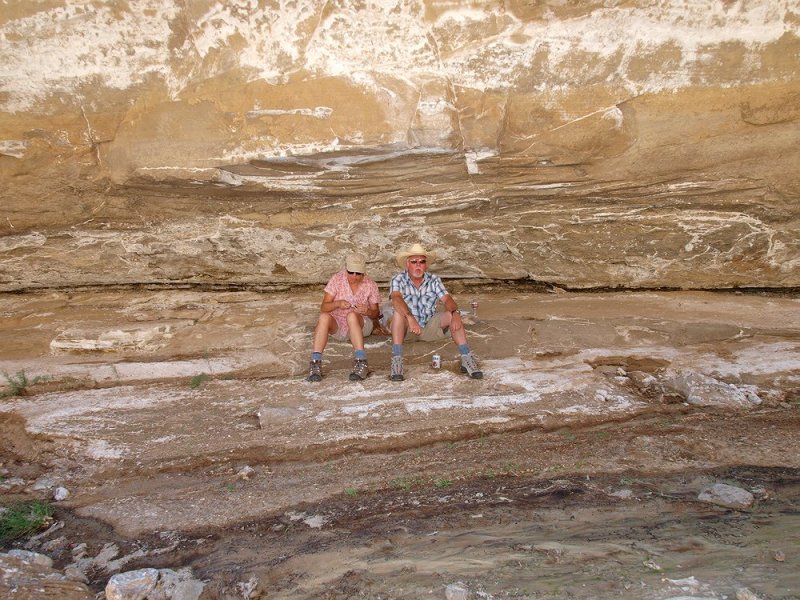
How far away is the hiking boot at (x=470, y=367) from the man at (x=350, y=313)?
26.4 inches

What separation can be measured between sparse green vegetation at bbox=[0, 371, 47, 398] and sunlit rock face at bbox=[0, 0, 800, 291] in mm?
1321

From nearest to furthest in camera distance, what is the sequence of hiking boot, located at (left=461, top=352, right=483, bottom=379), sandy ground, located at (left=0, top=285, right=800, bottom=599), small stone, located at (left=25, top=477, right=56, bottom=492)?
sandy ground, located at (left=0, top=285, right=800, bottom=599) < small stone, located at (left=25, top=477, right=56, bottom=492) < hiking boot, located at (left=461, top=352, right=483, bottom=379)

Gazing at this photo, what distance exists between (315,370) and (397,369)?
0.57 m

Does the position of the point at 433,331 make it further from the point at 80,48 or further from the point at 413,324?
the point at 80,48

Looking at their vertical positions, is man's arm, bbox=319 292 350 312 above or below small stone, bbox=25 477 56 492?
above

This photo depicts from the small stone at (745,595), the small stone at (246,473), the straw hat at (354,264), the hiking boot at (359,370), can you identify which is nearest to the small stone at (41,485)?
the small stone at (246,473)

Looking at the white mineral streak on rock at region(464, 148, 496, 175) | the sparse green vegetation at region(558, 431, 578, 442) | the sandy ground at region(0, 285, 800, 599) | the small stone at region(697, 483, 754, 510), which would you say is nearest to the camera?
the sandy ground at region(0, 285, 800, 599)

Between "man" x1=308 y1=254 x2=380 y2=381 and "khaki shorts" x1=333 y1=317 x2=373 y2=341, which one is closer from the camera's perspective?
"man" x1=308 y1=254 x2=380 y2=381

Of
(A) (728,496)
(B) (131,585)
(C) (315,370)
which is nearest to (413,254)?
(C) (315,370)

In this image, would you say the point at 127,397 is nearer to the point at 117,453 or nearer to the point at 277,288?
the point at 117,453

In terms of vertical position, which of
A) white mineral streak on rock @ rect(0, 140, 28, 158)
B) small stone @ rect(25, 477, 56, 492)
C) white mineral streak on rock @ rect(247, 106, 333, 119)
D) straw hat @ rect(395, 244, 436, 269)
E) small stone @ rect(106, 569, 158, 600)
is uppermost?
white mineral streak on rock @ rect(247, 106, 333, 119)

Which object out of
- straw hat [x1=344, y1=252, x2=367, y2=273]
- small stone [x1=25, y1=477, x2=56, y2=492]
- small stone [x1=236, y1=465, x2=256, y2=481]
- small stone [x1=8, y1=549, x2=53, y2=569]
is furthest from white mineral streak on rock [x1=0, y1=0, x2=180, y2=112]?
small stone [x1=8, y1=549, x2=53, y2=569]

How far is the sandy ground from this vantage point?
242cm

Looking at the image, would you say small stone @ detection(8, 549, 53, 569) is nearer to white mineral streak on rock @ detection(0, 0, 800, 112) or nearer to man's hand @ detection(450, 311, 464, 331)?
man's hand @ detection(450, 311, 464, 331)
